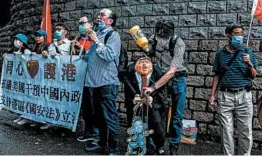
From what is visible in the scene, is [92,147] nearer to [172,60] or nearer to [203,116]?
[172,60]

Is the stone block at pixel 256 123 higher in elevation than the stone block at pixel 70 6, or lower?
lower

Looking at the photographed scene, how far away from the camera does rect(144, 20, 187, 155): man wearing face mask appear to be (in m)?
5.08

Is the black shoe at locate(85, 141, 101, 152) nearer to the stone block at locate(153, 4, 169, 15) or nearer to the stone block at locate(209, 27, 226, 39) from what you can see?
the stone block at locate(209, 27, 226, 39)

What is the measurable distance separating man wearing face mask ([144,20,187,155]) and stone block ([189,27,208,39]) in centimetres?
127

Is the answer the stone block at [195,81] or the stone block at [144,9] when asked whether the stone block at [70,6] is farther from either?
the stone block at [195,81]

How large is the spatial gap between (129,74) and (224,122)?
141 centimetres

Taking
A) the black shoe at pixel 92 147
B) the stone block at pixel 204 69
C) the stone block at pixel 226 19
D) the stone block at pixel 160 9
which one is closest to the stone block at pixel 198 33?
the stone block at pixel 226 19

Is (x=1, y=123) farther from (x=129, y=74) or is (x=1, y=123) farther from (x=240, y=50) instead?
(x=240, y=50)

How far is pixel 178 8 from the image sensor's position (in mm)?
6660

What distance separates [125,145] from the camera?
18.9 ft

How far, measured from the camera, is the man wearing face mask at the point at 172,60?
508 centimetres

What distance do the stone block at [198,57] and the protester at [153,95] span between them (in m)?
1.64

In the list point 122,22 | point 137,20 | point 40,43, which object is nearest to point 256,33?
point 137,20

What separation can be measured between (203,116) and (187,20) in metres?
1.71
